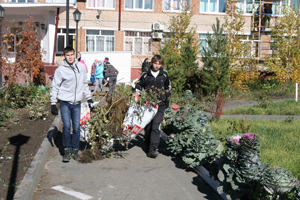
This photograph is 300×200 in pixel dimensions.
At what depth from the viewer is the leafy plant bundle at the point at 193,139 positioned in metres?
6.05

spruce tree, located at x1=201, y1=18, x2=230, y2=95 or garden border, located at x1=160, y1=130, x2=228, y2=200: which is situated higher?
spruce tree, located at x1=201, y1=18, x2=230, y2=95

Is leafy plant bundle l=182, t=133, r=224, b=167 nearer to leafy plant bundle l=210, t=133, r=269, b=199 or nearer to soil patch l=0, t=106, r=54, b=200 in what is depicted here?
leafy plant bundle l=210, t=133, r=269, b=199

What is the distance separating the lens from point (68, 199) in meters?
5.03

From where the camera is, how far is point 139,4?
106 feet

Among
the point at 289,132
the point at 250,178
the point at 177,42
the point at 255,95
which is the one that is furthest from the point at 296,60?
the point at 250,178

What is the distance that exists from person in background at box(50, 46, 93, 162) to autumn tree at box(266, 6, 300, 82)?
1665 centimetres

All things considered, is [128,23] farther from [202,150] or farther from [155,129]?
[202,150]

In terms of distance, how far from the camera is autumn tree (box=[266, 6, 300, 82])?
21328 mm

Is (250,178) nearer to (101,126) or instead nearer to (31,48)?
(101,126)

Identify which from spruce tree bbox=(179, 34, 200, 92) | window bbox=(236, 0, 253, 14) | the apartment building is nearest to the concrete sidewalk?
spruce tree bbox=(179, 34, 200, 92)

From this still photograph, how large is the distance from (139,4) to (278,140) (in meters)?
26.3

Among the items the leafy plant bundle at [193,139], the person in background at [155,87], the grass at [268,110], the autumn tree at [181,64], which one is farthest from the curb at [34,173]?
the autumn tree at [181,64]

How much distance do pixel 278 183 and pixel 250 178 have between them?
0.42m

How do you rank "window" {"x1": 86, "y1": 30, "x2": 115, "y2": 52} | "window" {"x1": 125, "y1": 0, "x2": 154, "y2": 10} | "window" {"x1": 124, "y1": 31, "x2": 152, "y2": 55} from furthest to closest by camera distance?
"window" {"x1": 124, "y1": 31, "x2": 152, "y2": 55}, "window" {"x1": 125, "y1": 0, "x2": 154, "y2": 10}, "window" {"x1": 86, "y1": 30, "x2": 115, "y2": 52}
